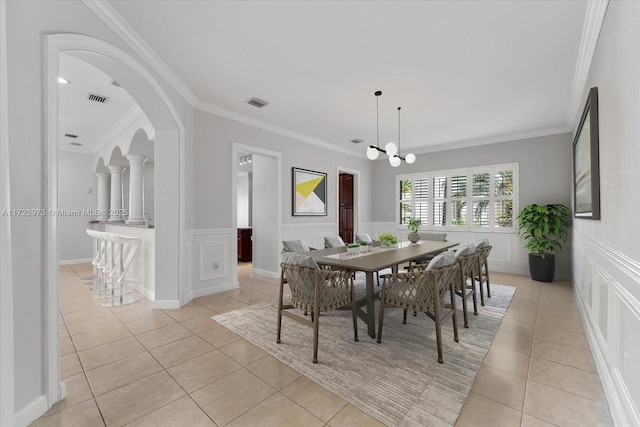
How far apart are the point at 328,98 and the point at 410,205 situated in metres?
3.99

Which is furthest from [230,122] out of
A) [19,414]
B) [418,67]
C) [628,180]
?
[628,180]

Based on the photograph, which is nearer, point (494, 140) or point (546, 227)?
point (546, 227)

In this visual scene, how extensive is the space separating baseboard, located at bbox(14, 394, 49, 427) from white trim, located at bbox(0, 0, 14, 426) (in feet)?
0.32

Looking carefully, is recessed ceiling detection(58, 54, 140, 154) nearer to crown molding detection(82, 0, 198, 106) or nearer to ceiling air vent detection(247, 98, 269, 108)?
crown molding detection(82, 0, 198, 106)

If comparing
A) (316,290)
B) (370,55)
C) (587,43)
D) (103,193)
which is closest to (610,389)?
(316,290)

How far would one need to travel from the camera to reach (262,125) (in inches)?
190

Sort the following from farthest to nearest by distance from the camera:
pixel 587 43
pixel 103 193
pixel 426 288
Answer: pixel 103 193, pixel 587 43, pixel 426 288

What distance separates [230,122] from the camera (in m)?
4.39

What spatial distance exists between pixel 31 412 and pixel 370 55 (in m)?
3.62

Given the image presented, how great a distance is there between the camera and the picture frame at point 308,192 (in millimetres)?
5477

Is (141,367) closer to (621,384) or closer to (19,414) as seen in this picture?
(19,414)

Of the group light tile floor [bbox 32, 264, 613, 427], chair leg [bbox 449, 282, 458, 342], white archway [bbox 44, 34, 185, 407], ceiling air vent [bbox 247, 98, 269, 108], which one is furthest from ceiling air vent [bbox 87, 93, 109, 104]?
chair leg [bbox 449, 282, 458, 342]

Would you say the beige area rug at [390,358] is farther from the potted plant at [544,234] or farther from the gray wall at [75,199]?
the gray wall at [75,199]

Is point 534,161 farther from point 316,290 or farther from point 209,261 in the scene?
point 209,261
